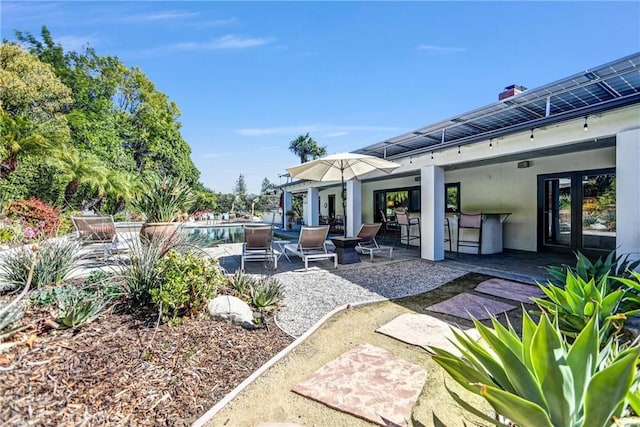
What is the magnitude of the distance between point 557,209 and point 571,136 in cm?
454

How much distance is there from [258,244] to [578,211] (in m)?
9.35

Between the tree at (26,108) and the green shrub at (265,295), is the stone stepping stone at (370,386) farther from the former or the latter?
the tree at (26,108)

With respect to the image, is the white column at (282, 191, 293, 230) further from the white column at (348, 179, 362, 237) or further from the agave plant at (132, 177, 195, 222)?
the agave plant at (132, 177, 195, 222)

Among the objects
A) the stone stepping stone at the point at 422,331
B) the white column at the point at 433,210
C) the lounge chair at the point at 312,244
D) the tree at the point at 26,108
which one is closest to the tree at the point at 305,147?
the tree at the point at 26,108

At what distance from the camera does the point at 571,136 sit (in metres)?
5.63

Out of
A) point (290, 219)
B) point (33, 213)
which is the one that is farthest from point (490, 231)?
point (33, 213)

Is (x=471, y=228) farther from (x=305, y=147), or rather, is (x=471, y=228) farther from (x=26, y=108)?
(x=305, y=147)

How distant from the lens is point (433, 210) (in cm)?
848

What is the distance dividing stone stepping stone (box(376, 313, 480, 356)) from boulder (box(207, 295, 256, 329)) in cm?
180

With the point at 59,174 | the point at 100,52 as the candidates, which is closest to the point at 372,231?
the point at 59,174

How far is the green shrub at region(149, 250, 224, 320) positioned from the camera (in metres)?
3.57

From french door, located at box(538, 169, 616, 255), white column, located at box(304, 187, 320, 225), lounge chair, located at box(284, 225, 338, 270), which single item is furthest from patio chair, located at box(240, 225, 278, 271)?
french door, located at box(538, 169, 616, 255)

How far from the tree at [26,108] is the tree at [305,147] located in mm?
23444

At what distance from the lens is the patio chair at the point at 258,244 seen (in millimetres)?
7512
